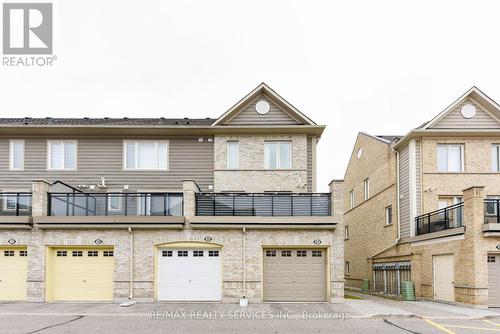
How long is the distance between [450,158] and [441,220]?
12.4 ft

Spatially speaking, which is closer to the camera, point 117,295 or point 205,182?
point 117,295

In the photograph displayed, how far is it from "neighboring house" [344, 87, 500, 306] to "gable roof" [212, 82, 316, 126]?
16.9 feet

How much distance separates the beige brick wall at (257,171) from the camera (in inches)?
901

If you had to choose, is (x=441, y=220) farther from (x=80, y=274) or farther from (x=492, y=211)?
(x=80, y=274)

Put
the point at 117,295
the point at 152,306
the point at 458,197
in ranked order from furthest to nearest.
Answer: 1. the point at 458,197
2. the point at 117,295
3. the point at 152,306

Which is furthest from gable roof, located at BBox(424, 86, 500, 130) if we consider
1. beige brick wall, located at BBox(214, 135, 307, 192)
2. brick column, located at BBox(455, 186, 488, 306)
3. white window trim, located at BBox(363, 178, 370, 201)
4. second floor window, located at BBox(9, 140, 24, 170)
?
second floor window, located at BBox(9, 140, 24, 170)

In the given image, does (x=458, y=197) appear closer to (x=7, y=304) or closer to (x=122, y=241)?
(x=122, y=241)

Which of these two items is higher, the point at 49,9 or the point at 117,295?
the point at 49,9

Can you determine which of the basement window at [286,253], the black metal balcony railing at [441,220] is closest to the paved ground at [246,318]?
the basement window at [286,253]

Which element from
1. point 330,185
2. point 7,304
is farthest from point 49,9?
point 330,185

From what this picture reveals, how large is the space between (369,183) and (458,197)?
262 inches

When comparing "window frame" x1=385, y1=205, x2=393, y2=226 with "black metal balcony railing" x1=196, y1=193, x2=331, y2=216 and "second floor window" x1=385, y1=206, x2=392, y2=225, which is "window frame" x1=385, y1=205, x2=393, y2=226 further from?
"black metal balcony railing" x1=196, y1=193, x2=331, y2=216

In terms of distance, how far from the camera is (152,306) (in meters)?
17.9

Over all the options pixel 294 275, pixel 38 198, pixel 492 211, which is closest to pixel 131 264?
pixel 38 198
